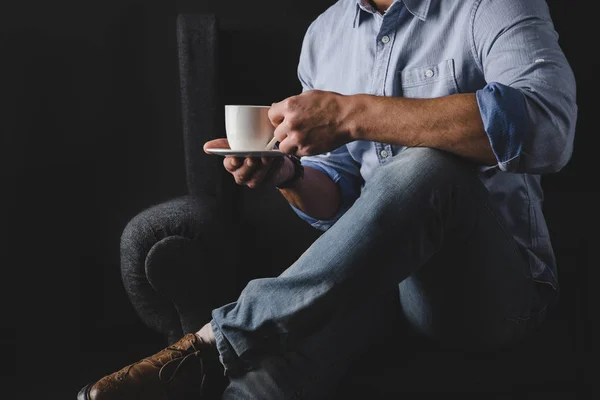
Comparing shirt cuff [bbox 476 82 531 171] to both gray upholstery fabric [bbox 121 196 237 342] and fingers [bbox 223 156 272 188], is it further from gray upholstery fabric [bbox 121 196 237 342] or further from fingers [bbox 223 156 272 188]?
gray upholstery fabric [bbox 121 196 237 342]

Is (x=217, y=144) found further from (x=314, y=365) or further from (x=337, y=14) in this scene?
(x=337, y=14)

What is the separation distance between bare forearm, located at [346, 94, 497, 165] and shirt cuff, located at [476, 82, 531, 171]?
19 millimetres

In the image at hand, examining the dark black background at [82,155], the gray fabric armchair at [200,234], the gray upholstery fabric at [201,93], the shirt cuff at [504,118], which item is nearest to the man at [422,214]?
the shirt cuff at [504,118]

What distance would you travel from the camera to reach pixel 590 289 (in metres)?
1.48

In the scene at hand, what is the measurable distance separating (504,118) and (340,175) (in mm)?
547

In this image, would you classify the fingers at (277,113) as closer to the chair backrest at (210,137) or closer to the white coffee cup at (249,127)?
the white coffee cup at (249,127)

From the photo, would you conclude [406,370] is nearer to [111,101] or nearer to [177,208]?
[177,208]

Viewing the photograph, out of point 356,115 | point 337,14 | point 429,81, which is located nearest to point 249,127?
point 356,115

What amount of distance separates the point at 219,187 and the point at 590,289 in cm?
92

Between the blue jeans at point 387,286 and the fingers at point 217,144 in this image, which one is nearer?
the blue jeans at point 387,286

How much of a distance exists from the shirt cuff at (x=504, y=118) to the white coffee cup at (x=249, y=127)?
1.16ft

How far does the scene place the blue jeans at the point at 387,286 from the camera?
3.41 feet

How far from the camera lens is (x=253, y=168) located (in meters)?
1.23

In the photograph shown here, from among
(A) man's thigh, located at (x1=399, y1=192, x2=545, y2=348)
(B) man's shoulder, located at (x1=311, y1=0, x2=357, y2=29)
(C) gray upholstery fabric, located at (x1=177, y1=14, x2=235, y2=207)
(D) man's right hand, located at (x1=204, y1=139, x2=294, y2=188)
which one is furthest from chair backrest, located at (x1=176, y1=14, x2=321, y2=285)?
(A) man's thigh, located at (x1=399, y1=192, x2=545, y2=348)
